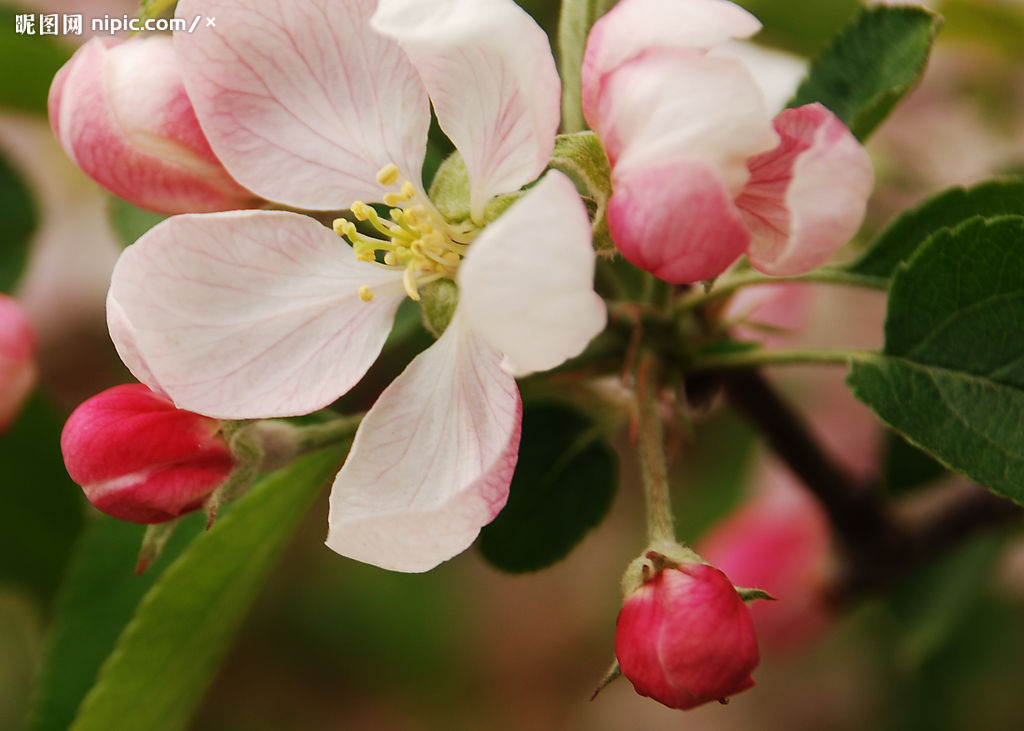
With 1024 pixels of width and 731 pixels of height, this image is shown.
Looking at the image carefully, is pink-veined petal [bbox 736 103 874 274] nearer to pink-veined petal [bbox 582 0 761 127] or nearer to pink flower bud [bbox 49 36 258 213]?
pink-veined petal [bbox 582 0 761 127]

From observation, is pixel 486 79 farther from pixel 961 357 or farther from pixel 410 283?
pixel 961 357

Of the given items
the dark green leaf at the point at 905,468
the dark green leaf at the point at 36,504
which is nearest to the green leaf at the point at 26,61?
the dark green leaf at the point at 36,504

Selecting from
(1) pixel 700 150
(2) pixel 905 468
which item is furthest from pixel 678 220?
(2) pixel 905 468

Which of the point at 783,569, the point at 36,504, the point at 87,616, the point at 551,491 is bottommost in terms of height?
the point at 783,569

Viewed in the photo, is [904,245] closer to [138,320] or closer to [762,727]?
[138,320]

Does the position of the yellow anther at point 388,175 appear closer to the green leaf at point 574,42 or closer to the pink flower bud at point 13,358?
the green leaf at point 574,42

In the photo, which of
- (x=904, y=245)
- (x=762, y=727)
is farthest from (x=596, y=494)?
(x=762, y=727)
